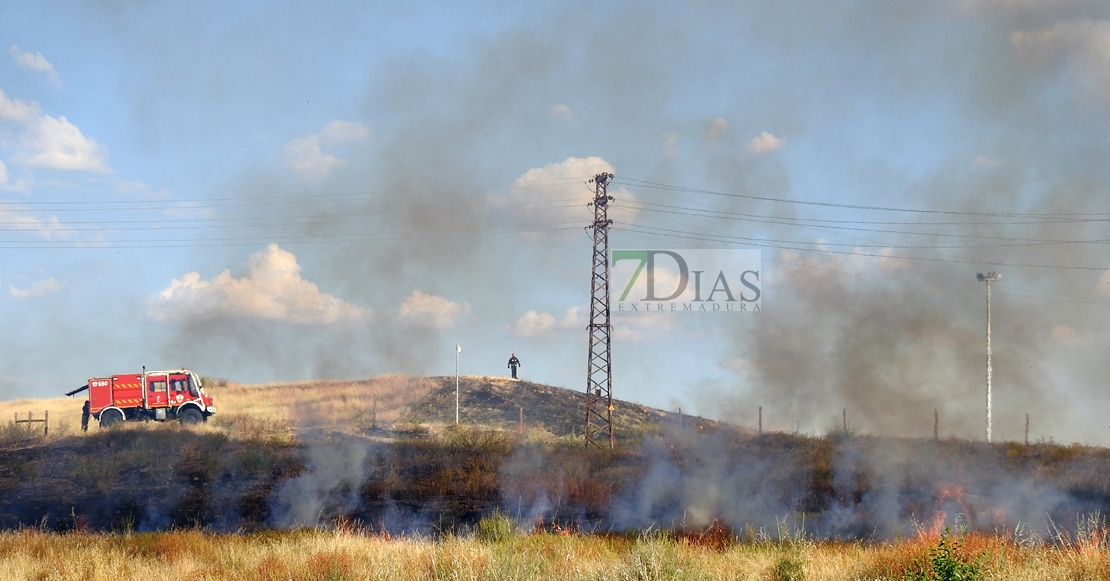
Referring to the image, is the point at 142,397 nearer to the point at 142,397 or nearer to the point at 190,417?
the point at 142,397

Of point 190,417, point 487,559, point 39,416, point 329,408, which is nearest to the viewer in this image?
point 487,559

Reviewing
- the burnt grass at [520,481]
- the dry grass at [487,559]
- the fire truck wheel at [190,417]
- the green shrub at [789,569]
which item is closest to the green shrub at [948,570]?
the dry grass at [487,559]

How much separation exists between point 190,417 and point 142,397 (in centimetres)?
238

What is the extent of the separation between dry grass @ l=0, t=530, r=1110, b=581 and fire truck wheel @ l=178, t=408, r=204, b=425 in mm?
19974

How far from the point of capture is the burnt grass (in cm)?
2617

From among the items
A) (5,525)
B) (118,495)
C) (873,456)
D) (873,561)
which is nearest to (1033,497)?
(873,456)

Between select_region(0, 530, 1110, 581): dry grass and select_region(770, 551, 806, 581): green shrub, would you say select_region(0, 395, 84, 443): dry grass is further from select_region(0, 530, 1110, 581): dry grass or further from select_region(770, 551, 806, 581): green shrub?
select_region(770, 551, 806, 581): green shrub

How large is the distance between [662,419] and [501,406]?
1026 centimetres

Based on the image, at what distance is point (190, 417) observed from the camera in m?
41.7

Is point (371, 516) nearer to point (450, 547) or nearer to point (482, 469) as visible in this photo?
point (482, 469)

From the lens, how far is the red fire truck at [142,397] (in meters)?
41.5

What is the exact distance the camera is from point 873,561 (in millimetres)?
15586

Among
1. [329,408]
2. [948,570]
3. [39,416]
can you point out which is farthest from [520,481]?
[39,416]

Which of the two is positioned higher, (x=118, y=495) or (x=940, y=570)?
(x=940, y=570)
